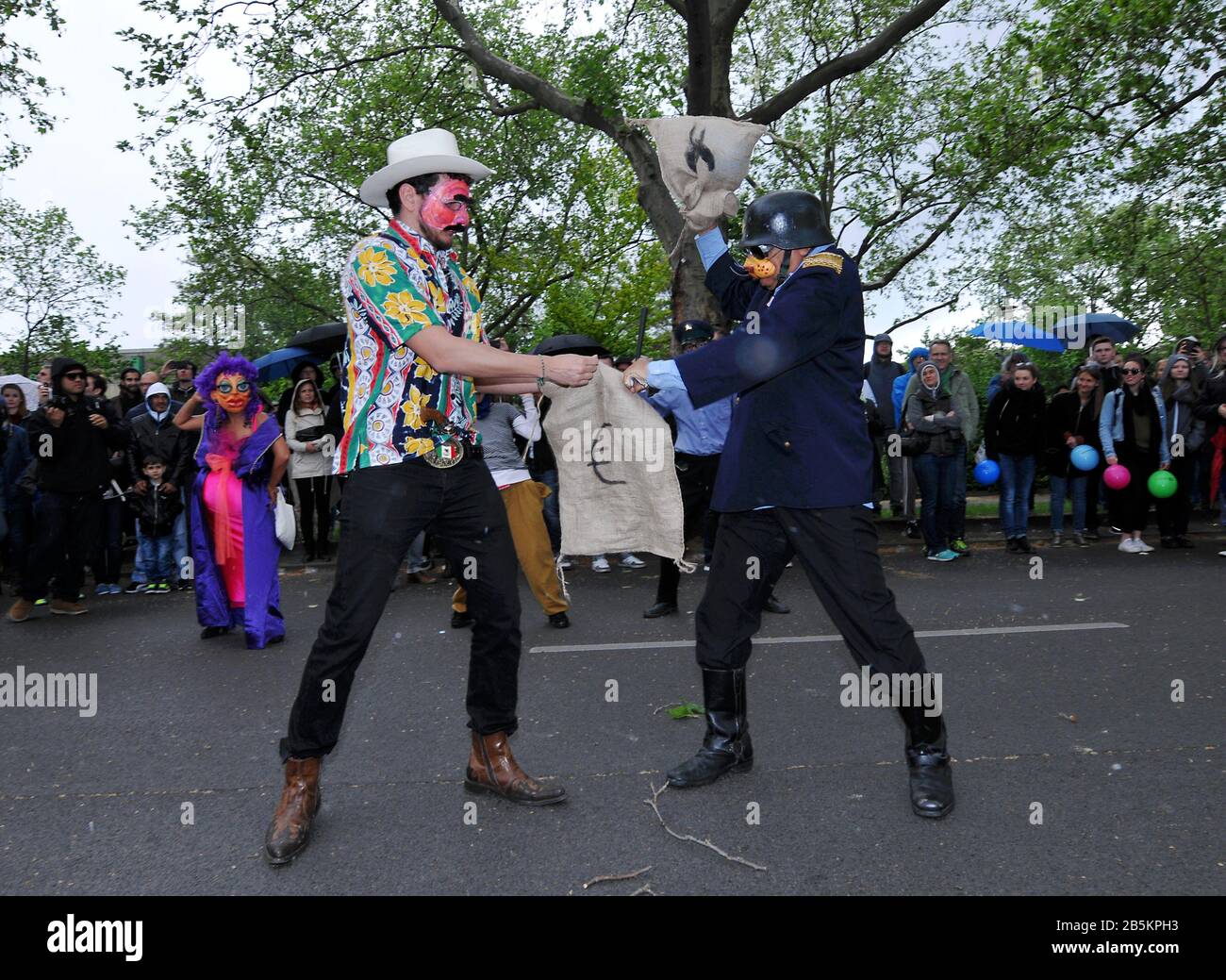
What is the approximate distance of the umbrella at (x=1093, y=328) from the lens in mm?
15609

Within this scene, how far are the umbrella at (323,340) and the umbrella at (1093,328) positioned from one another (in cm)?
994

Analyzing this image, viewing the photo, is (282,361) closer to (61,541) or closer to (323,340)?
(323,340)

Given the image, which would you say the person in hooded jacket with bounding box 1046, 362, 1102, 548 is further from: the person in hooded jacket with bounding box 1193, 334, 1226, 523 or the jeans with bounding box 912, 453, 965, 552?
the jeans with bounding box 912, 453, 965, 552

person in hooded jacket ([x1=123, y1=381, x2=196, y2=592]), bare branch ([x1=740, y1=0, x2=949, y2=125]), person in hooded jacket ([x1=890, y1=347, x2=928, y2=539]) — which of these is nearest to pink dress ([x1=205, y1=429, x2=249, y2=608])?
person in hooded jacket ([x1=123, y1=381, x2=196, y2=592])

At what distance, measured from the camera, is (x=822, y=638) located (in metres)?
6.77

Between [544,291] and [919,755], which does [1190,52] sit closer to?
[544,291]

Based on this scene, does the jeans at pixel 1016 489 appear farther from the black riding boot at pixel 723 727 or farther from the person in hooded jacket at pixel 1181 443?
the black riding boot at pixel 723 727

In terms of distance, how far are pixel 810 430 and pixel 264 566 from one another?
15.7 feet

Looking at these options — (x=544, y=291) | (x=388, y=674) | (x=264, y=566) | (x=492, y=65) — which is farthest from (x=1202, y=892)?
(x=544, y=291)

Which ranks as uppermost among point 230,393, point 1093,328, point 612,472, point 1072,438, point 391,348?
point 1093,328

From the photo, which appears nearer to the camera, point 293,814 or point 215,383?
point 293,814

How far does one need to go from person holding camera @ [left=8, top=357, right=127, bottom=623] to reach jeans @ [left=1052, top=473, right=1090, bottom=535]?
9538 millimetres

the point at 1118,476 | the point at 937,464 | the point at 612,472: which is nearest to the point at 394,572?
the point at 612,472

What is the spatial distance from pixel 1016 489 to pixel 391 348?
29.3 ft
